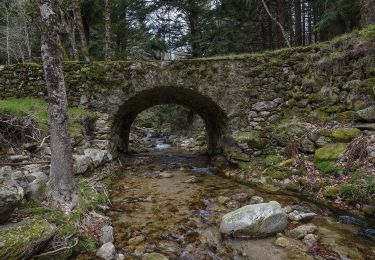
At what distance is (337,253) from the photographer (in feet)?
12.7

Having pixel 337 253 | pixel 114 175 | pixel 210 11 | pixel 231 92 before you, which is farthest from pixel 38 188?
pixel 210 11

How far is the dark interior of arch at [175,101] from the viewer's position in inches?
372

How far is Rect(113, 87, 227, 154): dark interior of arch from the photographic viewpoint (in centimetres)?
944

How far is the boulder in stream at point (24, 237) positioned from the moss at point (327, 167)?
525 centimetres

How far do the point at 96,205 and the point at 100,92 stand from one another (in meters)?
4.52

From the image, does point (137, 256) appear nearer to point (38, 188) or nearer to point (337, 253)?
point (38, 188)

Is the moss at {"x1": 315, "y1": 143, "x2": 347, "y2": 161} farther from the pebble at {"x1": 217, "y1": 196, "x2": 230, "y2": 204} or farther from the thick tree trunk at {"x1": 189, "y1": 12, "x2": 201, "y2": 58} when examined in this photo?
the thick tree trunk at {"x1": 189, "y1": 12, "x2": 201, "y2": 58}

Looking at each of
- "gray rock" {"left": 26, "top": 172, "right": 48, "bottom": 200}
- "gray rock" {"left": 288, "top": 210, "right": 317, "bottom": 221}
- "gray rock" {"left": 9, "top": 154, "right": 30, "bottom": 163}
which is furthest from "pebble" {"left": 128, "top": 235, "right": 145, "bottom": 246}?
"gray rock" {"left": 9, "top": 154, "right": 30, "bottom": 163}

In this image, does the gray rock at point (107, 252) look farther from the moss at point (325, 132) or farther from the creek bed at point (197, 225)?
the moss at point (325, 132)

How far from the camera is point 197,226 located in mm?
4918

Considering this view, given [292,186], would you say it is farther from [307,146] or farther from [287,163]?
[307,146]

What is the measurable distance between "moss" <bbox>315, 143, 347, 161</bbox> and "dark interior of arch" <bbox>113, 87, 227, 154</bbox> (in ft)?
10.6

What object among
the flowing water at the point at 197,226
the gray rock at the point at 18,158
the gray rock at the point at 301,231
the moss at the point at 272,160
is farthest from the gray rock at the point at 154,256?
the moss at the point at 272,160

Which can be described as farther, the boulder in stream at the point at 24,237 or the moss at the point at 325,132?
the moss at the point at 325,132
